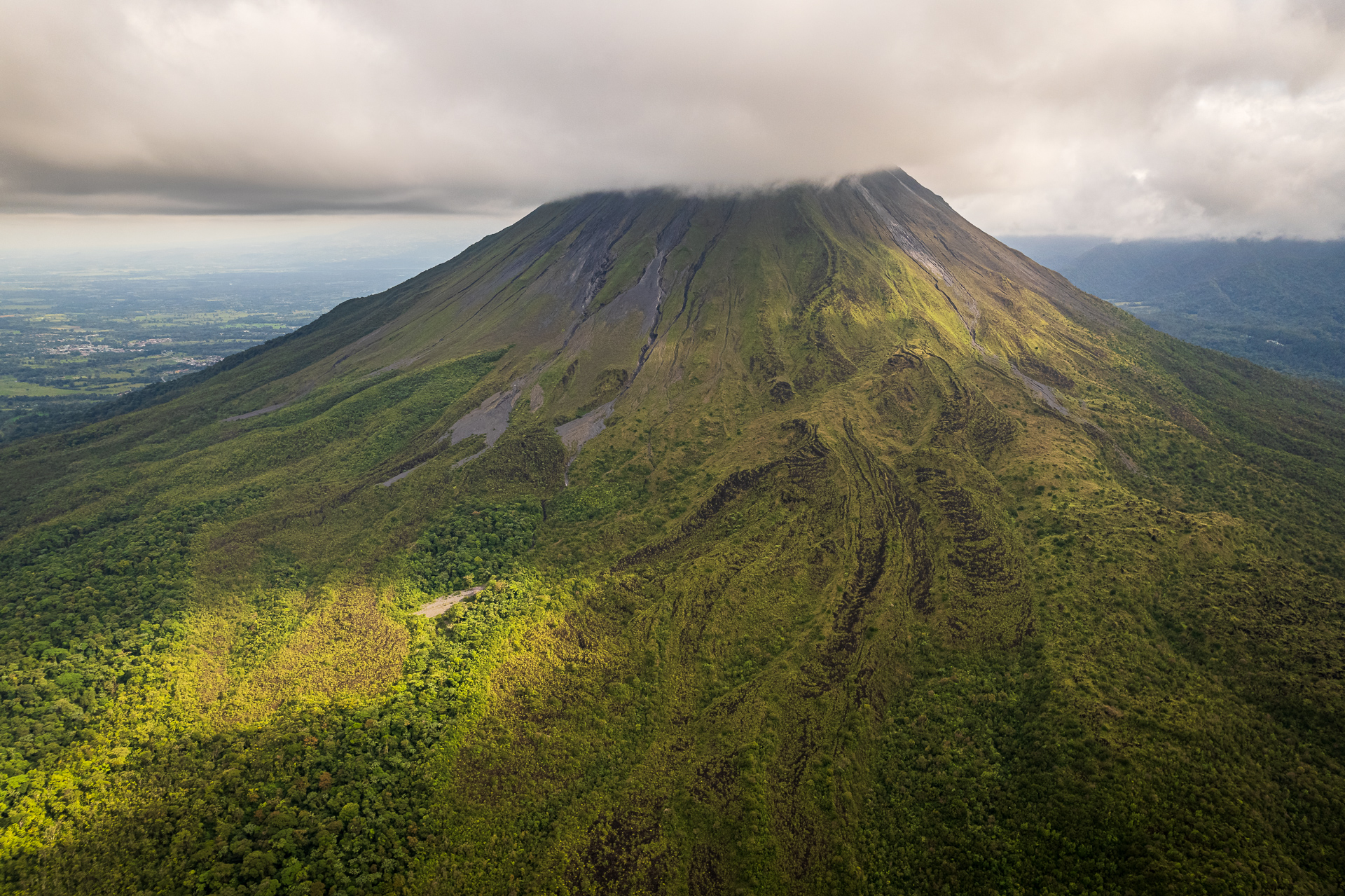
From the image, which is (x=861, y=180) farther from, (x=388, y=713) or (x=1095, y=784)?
(x=388, y=713)

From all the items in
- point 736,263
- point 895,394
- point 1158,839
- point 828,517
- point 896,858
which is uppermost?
point 736,263

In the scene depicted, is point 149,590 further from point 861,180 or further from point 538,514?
point 861,180

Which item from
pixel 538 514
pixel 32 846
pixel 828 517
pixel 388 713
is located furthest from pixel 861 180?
pixel 32 846

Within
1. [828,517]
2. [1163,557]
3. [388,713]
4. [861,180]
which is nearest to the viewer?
[388,713]

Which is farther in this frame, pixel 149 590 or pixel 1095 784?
pixel 149 590

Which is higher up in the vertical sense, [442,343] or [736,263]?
[736,263]

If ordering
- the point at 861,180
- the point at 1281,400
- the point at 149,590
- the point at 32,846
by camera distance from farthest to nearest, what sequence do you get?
the point at 861,180 → the point at 1281,400 → the point at 149,590 → the point at 32,846
